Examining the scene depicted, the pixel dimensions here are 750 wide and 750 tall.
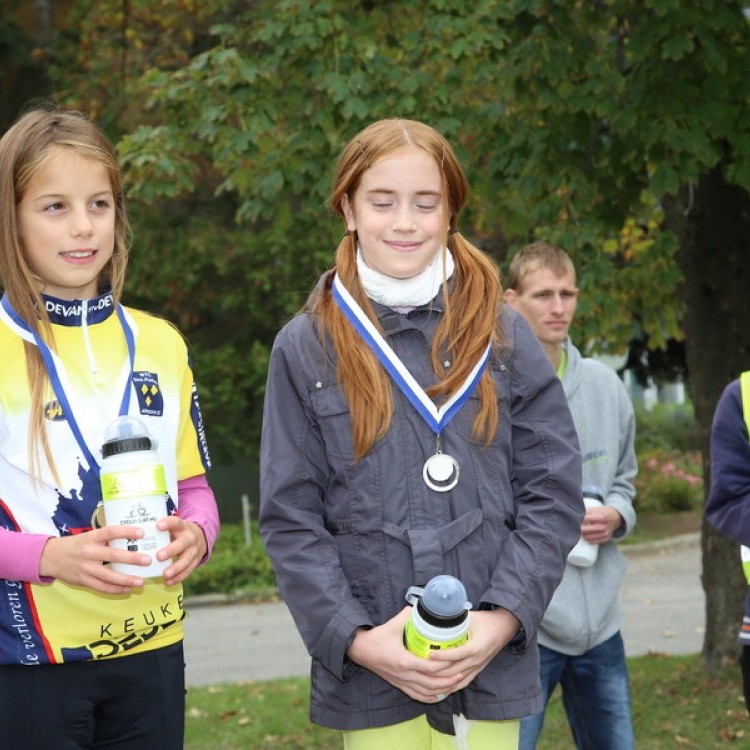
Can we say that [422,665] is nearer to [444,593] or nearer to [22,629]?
[444,593]

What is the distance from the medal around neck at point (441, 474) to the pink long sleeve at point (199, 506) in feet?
1.76

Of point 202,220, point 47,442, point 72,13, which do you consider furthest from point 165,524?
point 72,13

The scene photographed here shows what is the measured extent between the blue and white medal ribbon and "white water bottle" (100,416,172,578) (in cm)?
61

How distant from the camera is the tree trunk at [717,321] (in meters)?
8.06

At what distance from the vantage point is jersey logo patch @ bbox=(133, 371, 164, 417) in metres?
3.08

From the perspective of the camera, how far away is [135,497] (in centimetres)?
267

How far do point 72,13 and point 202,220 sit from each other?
12.5ft

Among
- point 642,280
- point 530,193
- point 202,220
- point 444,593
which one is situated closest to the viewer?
point 444,593

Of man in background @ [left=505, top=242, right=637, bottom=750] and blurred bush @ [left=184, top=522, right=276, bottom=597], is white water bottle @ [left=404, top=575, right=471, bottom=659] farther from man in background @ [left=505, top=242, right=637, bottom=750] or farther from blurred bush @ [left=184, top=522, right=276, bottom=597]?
blurred bush @ [left=184, top=522, right=276, bottom=597]

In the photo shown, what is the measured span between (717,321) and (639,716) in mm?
→ 2495

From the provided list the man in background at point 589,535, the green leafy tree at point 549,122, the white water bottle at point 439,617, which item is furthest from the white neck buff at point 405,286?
the green leafy tree at point 549,122

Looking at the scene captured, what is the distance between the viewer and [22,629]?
2.92 meters

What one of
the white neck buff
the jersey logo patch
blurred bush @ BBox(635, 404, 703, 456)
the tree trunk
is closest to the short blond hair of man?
the white neck buff

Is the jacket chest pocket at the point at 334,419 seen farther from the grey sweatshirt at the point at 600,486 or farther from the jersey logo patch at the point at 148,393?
the grey sweatshirt at the point at 600,486
